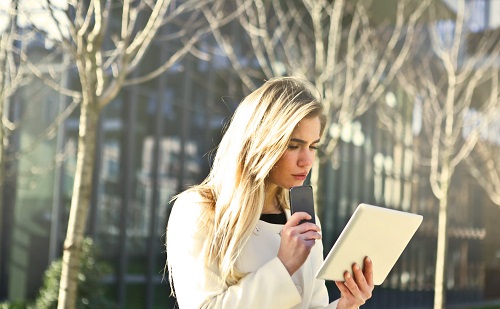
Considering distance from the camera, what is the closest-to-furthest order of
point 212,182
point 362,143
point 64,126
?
point 212,182 < point 64,126 < point 362,143

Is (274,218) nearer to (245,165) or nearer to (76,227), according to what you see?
(245,165)

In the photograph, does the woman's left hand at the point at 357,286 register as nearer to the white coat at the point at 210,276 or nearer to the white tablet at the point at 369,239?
the white tablet at the point at 369,239

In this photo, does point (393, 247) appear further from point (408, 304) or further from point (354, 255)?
point (408, 304)

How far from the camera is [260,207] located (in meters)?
2.80

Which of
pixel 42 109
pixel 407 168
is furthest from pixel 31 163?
pixel 407 168

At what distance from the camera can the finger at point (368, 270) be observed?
2.71 m

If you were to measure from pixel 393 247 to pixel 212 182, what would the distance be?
688 millimetres

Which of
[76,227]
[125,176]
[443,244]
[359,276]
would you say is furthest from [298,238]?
[443,244]

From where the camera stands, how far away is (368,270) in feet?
8.91

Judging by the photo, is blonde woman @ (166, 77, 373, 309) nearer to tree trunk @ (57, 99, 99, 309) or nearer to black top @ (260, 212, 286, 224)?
black top @ (260, 212, 286, 224)

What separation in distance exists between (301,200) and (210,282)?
1.37 ft

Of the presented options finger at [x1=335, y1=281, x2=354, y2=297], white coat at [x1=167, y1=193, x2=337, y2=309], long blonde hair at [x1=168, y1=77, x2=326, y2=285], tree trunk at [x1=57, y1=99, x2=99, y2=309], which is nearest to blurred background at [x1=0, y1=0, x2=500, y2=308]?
tree trunk at [x1=57, y1=99, x2=99, y2=309]

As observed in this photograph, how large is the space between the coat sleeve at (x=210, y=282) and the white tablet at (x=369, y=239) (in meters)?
0.15

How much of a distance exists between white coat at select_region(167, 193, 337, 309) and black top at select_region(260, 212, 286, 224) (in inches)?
6.7
